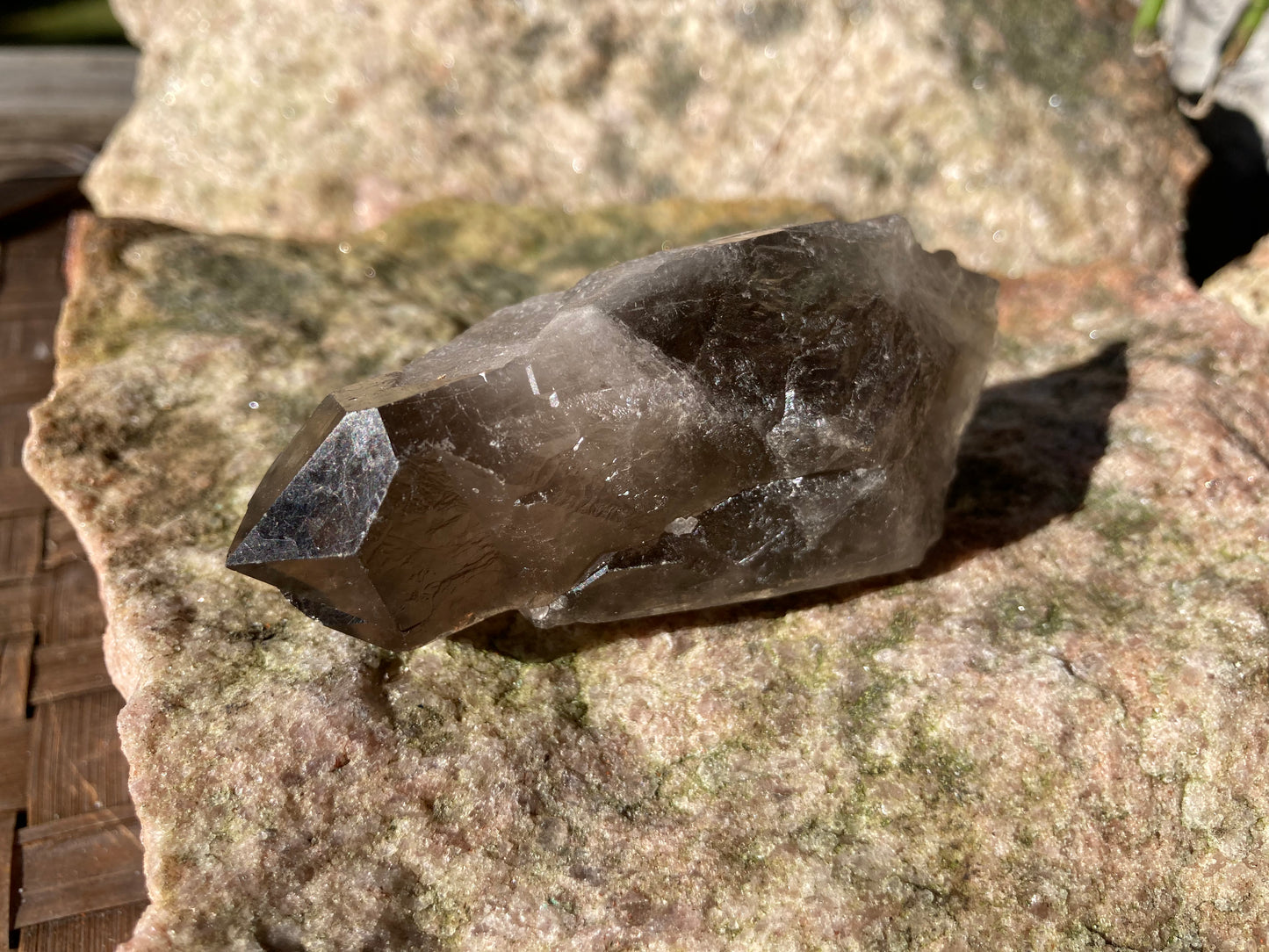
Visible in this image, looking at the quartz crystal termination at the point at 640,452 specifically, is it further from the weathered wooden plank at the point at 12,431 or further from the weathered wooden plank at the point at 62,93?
the weathered wooden plank at the point at 62,93

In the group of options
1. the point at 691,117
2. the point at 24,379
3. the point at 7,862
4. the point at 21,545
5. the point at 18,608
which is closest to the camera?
the point at 7,862

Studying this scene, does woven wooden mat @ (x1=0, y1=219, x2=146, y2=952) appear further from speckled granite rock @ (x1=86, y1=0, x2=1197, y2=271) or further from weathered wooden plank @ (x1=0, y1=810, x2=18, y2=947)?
speckled granite rock @ (x1=86, y1=0, x2=1197, y2=271)

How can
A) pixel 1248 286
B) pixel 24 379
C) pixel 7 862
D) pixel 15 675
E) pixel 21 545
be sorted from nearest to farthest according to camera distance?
pixel 7 862, pixel 15 675, pixel 21 545, pixel 1248 286, pixel 24 379

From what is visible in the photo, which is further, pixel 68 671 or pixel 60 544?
pixel 60 544

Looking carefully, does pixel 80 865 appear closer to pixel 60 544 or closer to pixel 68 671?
pixel 68 671

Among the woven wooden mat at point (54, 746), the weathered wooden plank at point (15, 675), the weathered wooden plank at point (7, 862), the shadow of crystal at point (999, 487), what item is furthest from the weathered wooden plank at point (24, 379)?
the shadow of crystal at point (999, 487)

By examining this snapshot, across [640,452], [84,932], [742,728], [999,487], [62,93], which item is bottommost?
[62,93]

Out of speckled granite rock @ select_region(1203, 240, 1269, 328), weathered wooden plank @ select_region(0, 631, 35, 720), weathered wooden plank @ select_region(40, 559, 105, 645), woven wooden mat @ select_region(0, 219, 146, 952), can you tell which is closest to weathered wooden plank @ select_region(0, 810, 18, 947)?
woven wooden mat @ select_region(0, 219, 146, 952)

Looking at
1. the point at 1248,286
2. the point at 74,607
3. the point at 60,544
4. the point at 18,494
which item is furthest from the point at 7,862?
the point at 1248,286
